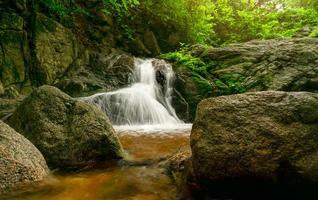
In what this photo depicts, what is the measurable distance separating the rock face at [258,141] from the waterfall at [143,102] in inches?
220

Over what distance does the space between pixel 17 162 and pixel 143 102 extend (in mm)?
6017

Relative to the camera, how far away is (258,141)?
120 inches

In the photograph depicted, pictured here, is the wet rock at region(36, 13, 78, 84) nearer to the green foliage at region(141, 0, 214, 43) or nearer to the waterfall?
the waterfall

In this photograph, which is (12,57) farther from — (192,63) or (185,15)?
(185,15)

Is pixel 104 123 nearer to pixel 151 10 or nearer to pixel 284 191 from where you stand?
pixel 284 191

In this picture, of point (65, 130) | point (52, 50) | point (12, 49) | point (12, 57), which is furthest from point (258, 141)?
point (52, 50)

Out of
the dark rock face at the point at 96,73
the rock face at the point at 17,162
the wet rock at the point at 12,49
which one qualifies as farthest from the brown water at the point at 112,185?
the wet rock at the point at 12,49

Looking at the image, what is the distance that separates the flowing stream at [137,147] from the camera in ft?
11.4

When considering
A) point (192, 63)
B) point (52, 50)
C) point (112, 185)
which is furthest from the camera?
point (192, 63)

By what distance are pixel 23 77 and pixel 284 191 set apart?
29.7 ft

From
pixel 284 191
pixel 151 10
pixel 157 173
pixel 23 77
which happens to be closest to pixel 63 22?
pixel 23 77

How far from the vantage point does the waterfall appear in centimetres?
901

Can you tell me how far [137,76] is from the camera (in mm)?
11555

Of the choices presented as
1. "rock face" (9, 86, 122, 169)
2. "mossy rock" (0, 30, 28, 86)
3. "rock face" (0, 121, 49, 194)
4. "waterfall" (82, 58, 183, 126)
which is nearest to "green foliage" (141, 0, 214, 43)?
"waterfall" (82, 58, 183, 126)
